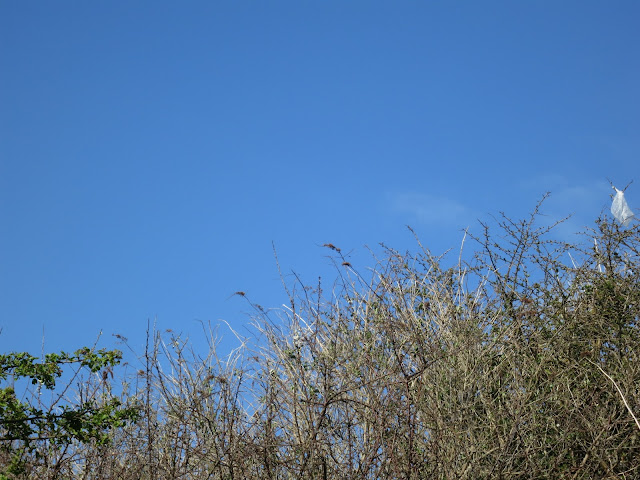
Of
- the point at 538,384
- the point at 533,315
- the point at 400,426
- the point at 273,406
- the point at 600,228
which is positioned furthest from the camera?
the point at 600,228

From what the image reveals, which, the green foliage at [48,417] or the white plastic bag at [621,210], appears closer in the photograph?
the green foliage at [48,417]

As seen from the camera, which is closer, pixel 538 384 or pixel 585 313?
pixel 538 384

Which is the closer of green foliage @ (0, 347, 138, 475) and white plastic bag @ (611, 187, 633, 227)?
green foliage @ (0, 347, 138, 475)

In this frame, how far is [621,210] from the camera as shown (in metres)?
10.5

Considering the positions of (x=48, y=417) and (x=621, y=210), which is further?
(x=621, y=210)

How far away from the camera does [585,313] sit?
370 inches

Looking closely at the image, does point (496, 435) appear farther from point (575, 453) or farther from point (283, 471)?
point (283, 471)

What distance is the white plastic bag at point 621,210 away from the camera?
10266mm

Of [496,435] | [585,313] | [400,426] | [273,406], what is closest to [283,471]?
[273,406]

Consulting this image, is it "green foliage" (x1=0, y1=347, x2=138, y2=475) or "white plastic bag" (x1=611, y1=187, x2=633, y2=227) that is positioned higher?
"white plastic bag" (x1=611, y1=187, x2=633, y2=227)

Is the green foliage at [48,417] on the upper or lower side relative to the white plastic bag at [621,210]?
lower

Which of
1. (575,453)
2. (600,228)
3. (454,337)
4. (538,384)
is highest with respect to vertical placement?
(600,228)

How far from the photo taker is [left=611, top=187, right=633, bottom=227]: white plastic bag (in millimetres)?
10266

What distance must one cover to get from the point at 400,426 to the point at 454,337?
1.75m
